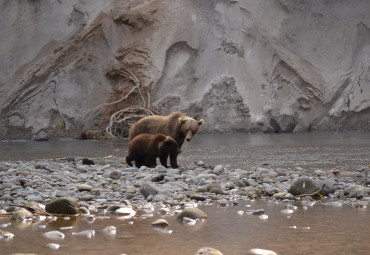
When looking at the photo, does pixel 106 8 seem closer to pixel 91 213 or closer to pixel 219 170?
pixel 219 170

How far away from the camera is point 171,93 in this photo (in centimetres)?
2445

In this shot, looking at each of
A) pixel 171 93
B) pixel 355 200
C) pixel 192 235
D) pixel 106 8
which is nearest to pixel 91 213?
pixel 192 235

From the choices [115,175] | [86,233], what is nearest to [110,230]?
[86,233]

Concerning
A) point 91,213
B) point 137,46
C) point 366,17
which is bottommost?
point 91,213

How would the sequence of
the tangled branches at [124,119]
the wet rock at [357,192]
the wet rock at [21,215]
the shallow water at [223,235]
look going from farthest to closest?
the tangled branches at [124,119] < the wet rock at [357,192] < the wet rock at [21,215] < the shallow water at [223,235]

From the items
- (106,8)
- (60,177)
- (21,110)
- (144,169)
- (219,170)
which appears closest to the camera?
(60,177)

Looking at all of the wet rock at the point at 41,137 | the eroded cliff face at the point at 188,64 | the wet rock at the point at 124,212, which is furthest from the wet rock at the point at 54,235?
the eroded cliff face at the point at 188,64

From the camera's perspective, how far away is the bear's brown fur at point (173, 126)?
10.1 m

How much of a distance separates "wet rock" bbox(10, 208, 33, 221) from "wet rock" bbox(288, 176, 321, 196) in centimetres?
258

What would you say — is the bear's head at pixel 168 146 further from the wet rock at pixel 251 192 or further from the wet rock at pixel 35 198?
the wet rock at pixel 35 198

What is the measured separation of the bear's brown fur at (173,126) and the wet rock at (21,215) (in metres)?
5.75

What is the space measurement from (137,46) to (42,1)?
213 inches

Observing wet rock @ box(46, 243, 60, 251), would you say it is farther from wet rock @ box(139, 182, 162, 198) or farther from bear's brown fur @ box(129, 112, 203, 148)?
bear's brown fur @ box(129, 112, 203, 148)

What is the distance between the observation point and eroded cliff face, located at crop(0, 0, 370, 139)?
78.5 feet
